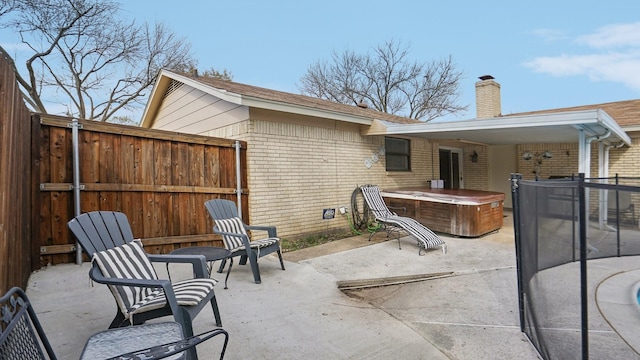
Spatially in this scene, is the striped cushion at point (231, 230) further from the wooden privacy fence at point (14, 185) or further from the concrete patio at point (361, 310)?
the wooden privacy fence at point (14, 185)

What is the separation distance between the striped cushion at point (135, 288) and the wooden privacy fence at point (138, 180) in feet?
7.26

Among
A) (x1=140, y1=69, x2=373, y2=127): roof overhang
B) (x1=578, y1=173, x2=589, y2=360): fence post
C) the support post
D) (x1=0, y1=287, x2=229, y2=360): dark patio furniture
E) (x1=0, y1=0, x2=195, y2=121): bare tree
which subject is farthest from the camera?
(x1=0, y1=0, x2=195, y2=121): bare tree

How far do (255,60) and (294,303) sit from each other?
20.4 m

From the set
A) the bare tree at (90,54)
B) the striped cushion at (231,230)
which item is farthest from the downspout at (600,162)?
the bare tree at (90,54)

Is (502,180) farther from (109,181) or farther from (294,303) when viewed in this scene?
(109,181)

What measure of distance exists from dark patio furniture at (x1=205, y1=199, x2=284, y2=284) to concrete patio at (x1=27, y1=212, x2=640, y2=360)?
0.28m

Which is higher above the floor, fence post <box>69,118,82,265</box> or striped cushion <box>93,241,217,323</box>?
fence post <box>69,118,82,265</box>

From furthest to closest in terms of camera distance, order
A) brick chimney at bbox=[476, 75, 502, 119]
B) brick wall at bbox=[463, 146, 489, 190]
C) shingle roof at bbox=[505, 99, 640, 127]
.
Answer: brick chimney at bbox=[476, 75, 502, 119]
brick wall at bbox=[463, 146, 489, 190]
shingle roof at bbox=[505, 99, 640, 127]

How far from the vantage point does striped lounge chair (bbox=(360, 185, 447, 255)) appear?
19.3ft

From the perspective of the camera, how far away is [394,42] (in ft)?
81.7

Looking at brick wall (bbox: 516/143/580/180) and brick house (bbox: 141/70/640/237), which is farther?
brick wall (bbox: 516/143/580/180)

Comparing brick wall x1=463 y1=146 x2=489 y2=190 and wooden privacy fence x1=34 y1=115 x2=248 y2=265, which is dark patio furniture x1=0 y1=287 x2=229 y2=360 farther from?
brick wall x1=463 y1=146 x2=489 y2=190

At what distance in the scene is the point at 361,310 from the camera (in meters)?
3.47

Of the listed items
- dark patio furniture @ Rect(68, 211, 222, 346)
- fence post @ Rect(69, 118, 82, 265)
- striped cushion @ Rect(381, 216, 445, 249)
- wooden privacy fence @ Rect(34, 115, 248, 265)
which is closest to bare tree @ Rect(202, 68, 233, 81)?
wooden privacy fence @ Rect(34, 115, 248, 265)
